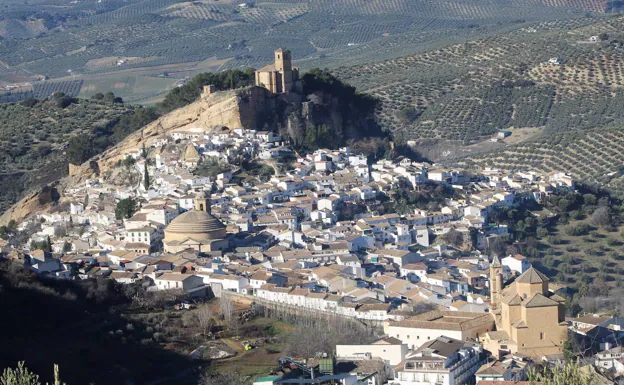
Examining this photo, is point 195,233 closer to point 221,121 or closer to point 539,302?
point 221,121

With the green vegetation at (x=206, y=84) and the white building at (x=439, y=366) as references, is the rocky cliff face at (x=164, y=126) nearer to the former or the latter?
the green vegetation at (x=206, y=84)

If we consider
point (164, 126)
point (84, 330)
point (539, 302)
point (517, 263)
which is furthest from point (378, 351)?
point (164, 126)

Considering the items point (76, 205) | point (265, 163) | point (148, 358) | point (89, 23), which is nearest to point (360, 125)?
point (265, 163)

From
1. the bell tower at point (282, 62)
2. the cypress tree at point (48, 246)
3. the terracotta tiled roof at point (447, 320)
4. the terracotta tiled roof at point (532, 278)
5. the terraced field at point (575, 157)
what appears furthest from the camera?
the terraced field at point (575, 157)

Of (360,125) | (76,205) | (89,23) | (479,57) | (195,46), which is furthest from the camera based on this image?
(89,23)

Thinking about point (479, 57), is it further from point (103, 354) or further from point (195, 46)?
point (103, 354)

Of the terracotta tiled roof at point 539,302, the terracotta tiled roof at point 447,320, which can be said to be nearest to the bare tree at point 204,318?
the terracotta tiled roof at point 447,320
